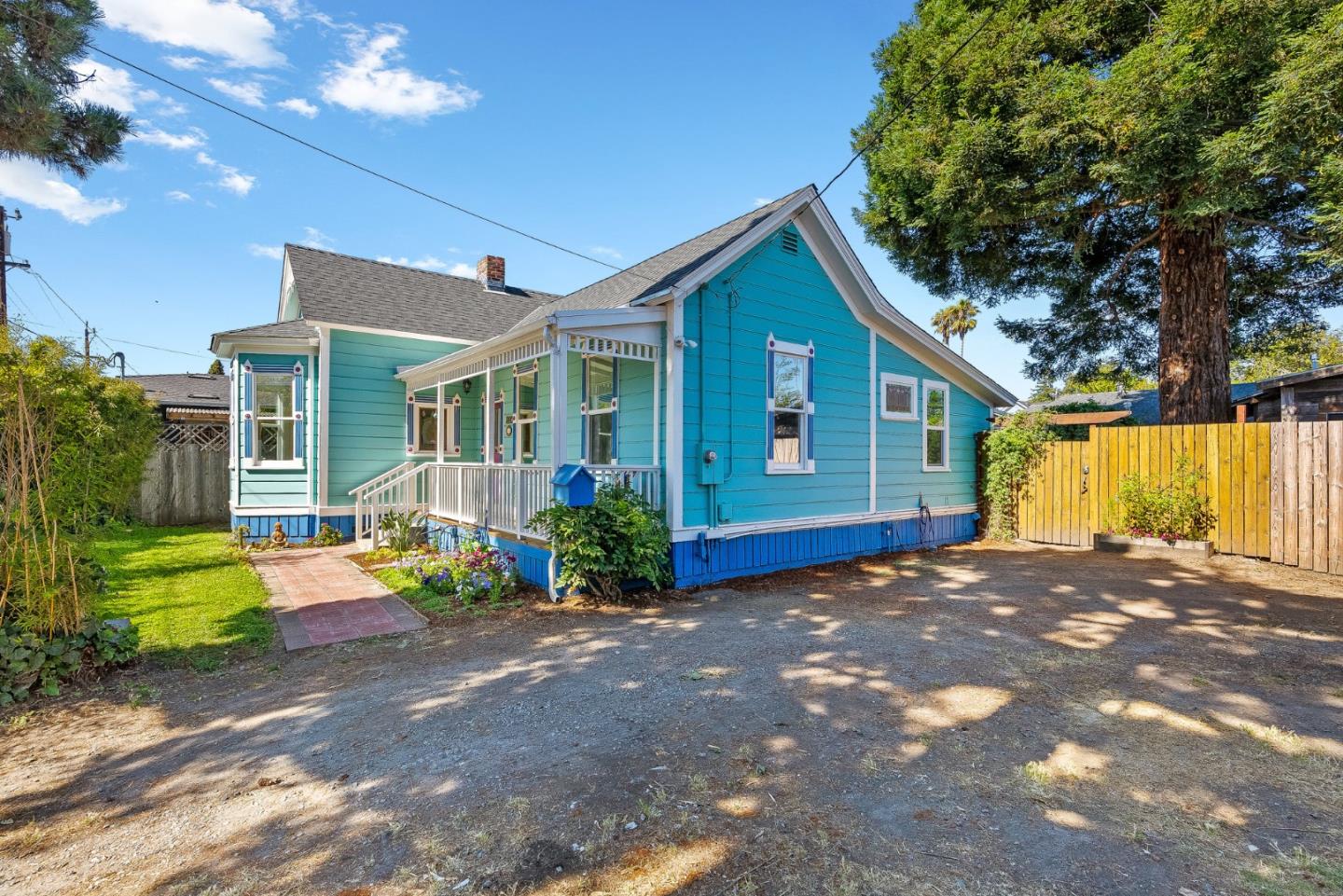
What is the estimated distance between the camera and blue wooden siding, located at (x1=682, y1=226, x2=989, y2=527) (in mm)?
7414

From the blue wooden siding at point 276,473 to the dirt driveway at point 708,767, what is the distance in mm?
7205

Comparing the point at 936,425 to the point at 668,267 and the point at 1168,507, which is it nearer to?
the point at 1168,507

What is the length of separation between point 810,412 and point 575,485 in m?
3.92

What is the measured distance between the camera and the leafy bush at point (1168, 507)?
8898 millimetres

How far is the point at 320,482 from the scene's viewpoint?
11016 millimetres

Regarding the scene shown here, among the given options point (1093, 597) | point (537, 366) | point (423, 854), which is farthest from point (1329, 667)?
point (537, 366)

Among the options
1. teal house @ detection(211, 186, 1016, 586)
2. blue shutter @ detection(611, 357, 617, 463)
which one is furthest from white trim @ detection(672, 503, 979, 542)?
blue shutter @ detection(611, 357, 617, 463)

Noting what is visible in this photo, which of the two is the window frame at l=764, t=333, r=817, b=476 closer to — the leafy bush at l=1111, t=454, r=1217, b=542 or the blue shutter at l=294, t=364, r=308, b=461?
the leafy bush at l=1111, t=454, r=1217, b=542

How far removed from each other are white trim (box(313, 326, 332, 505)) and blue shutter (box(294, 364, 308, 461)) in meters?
0.39

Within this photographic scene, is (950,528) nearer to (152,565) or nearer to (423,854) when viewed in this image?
(423,854)

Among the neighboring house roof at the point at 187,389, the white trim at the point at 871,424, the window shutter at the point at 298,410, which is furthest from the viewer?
the neighboring house roof at the point at 187,389

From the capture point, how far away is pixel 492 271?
15.9m

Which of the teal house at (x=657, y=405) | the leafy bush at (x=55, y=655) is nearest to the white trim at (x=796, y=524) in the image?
the teal house at (x=657, y=405)

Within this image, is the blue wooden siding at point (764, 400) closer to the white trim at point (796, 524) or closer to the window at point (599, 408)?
the white trim at point (796, 524)
